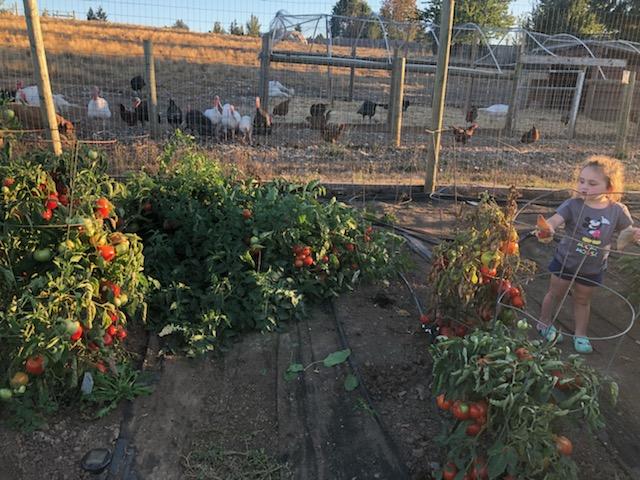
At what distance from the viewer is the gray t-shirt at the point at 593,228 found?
295cm

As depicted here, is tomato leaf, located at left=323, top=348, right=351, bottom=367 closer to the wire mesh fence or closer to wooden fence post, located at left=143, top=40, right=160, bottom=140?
the wire mesh fence

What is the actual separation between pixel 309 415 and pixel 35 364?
1224 mm

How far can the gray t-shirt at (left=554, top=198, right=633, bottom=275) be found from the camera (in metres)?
2.95

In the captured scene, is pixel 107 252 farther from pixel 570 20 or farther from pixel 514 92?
pixel 570 20

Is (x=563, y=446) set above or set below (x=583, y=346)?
above

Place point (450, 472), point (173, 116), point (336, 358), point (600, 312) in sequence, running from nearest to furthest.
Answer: point (450, 472), point (336, 358), point (600, 312), point (173, 116)

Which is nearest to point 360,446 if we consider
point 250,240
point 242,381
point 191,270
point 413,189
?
point 242,381

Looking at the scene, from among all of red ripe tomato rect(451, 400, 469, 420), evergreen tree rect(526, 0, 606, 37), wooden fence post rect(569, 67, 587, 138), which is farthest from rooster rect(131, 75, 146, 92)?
evergreen tree rect(526, 0, 606, 37)

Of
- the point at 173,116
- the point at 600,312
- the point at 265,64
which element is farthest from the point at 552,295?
the point at 173,116

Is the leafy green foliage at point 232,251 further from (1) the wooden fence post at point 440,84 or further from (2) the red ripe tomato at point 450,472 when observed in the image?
(1) the wooden fence post at point 440,84

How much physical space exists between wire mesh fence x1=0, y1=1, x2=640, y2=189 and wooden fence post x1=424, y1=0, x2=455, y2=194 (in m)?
0.24

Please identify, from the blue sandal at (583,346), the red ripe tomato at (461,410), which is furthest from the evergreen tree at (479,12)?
the red ripe tomato at (461,410)

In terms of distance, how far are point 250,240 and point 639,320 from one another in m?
2.50

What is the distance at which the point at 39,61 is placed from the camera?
4414 mm
